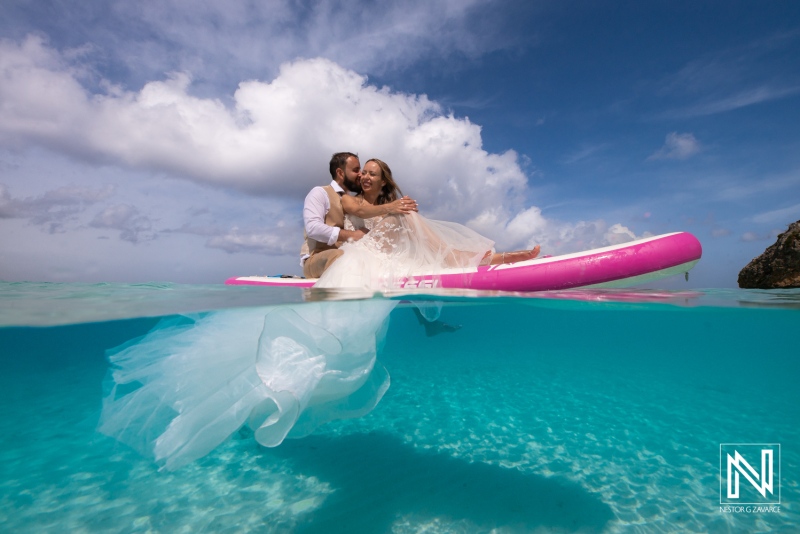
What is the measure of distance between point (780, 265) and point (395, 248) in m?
15.3

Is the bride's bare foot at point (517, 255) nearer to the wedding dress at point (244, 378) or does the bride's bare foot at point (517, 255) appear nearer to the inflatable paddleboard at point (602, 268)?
the inflatable paddleboard at point (602, 268)

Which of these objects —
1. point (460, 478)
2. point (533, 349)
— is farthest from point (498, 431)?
point (533, 349)

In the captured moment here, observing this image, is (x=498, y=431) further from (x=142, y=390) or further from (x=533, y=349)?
(x=533, y=349)

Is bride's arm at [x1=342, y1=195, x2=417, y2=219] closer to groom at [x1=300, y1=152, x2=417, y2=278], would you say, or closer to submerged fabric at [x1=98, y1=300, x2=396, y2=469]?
groom at [x1=300, y1=152, x2=417, y2=278]

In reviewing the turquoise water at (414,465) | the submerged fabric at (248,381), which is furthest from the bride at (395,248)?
the submerged fabric at (248,381)

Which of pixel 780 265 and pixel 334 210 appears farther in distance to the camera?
pixel 780 265

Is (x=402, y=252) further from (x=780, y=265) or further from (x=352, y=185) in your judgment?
(x=780, y=265)

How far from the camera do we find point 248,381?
3629 millimetres

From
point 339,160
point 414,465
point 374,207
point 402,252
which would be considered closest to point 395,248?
point 402,252

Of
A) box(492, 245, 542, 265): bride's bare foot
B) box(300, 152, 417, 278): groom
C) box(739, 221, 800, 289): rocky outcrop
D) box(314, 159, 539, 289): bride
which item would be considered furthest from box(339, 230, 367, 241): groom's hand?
box(739, 221, 800, 289): rocky outcrop

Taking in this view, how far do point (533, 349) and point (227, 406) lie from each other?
128 feet

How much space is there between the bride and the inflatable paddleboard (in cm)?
38

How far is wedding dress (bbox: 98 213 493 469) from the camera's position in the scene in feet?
10.8

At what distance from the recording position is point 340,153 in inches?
244
